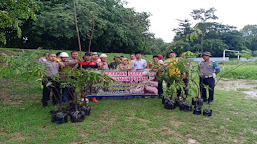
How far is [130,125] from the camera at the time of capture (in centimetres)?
421

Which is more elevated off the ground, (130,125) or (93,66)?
(93,66)

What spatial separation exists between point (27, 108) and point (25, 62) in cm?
198

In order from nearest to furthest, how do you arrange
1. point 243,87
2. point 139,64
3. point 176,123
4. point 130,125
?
1. point 130,125
2. point 176,123
3. point 139,64
4. point 243,87

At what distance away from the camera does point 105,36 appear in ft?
67.1

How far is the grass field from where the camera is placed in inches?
140

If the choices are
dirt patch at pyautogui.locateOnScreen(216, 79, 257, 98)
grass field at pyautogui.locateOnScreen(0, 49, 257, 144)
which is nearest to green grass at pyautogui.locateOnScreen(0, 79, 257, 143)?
grass field at pyautogui.locateOnScreen(0, 49, 257, 144)

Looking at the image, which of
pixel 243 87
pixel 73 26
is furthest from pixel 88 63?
pixel 73 26

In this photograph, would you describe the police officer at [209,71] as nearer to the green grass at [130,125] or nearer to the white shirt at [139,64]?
the green grass at [130,125]

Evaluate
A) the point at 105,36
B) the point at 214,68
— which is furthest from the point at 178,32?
the point at 214,68

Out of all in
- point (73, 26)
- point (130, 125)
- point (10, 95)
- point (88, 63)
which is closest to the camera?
point (130, 125)

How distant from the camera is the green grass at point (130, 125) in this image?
3567 millimetres

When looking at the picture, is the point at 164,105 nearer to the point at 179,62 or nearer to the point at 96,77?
the point at 179,62

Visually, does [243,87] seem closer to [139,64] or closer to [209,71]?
[209,71]

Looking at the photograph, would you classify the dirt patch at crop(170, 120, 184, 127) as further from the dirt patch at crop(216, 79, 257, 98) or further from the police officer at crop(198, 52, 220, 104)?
the dirt patch at crop(216, 79, 257, 98)
